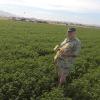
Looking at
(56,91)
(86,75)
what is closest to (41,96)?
(56,91)

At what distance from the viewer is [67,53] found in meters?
10.4

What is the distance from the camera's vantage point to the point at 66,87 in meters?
11.0

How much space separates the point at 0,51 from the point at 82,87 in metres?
6.36

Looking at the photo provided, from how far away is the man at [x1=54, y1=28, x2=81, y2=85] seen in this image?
10.2 metres

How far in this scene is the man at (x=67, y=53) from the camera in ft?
33.5

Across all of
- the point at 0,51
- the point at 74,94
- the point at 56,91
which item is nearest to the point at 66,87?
the point at 74,94

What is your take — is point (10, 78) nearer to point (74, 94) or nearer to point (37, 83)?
point (37, 83)

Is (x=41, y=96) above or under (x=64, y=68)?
under

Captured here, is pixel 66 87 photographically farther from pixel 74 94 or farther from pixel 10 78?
pixel 10 78

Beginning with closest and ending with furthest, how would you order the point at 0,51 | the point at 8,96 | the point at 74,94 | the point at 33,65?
1. the point at 8,96
2. the point at 74,94
3. the point at 33,65
4. the point at 0,51

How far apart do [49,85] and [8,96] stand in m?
1.73

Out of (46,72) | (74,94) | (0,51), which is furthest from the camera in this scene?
(0,51)

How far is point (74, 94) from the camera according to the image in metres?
10.6

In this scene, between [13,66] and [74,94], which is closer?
[74,94]
